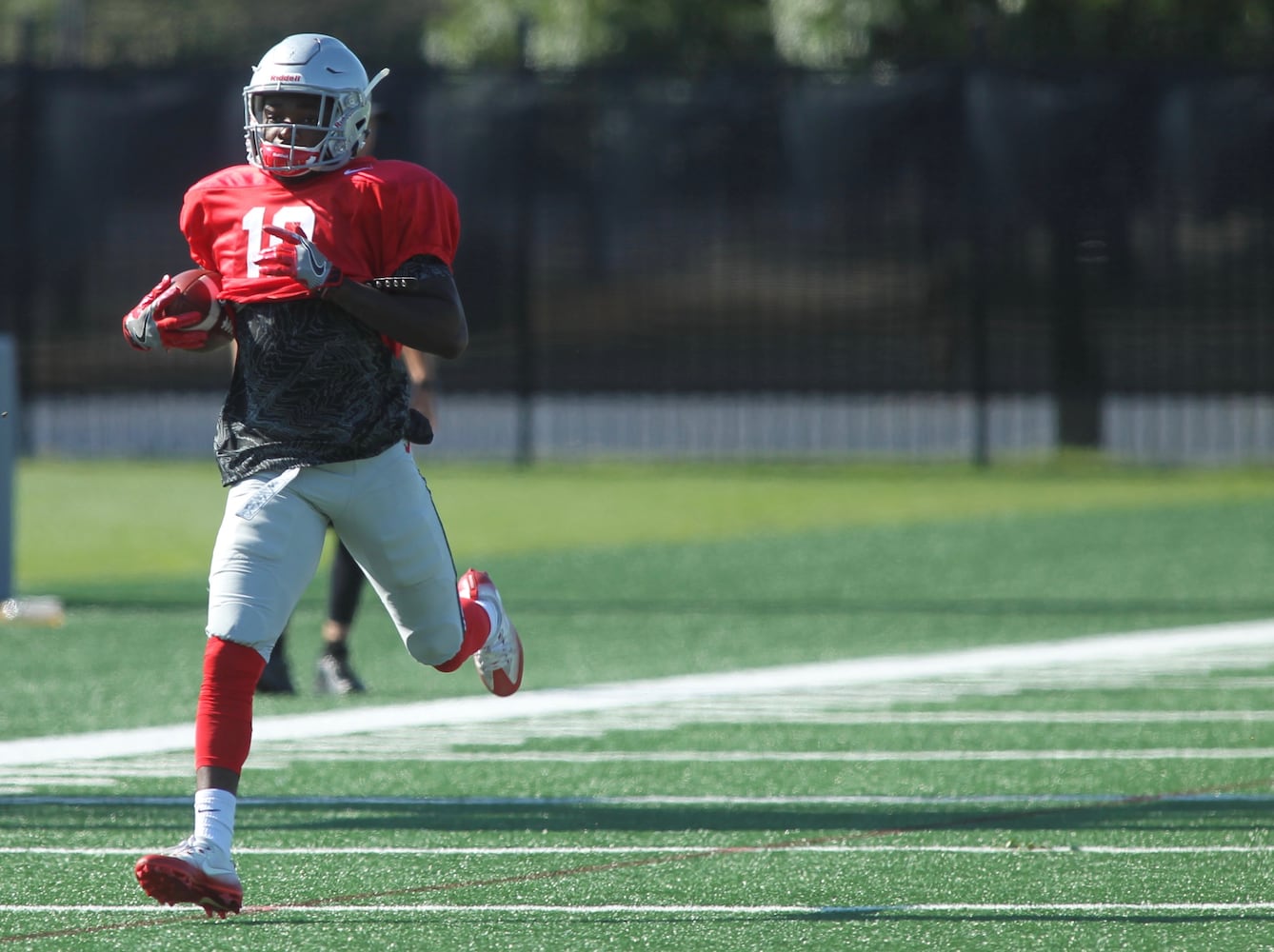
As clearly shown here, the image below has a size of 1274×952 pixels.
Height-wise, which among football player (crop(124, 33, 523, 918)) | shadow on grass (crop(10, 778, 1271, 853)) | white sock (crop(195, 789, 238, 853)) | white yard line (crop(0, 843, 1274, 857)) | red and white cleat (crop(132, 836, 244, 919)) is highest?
football player (crop(124, 33, 523, 918))

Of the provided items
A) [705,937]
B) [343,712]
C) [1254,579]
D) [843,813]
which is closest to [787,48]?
[1254,579]

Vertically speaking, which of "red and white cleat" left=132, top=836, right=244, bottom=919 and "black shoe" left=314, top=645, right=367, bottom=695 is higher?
"red and white cleat" left=132, top=836, right=244, bottom=919

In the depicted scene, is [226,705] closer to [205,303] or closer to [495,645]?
[205,303]

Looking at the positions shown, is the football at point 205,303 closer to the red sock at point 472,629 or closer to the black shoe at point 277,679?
the red sock at point 472,629

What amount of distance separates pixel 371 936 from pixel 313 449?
1074 millimetres

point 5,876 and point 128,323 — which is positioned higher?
point 128,323

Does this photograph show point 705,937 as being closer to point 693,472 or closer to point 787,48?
point 693,472

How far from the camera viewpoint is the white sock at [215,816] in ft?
14.7

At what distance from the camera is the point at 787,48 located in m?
21.9

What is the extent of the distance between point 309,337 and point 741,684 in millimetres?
4113

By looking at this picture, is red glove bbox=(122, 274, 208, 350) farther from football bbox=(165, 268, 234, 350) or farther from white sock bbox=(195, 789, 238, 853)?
white sock bbox=(195, 789, 238, 853)

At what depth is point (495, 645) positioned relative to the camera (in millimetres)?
5742

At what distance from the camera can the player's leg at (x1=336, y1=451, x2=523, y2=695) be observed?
491cm

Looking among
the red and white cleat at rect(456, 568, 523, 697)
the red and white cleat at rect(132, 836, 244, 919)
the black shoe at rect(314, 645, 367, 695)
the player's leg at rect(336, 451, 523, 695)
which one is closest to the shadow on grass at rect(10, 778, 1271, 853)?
the red and white cleat at rect(456, 568, 523, 697)
